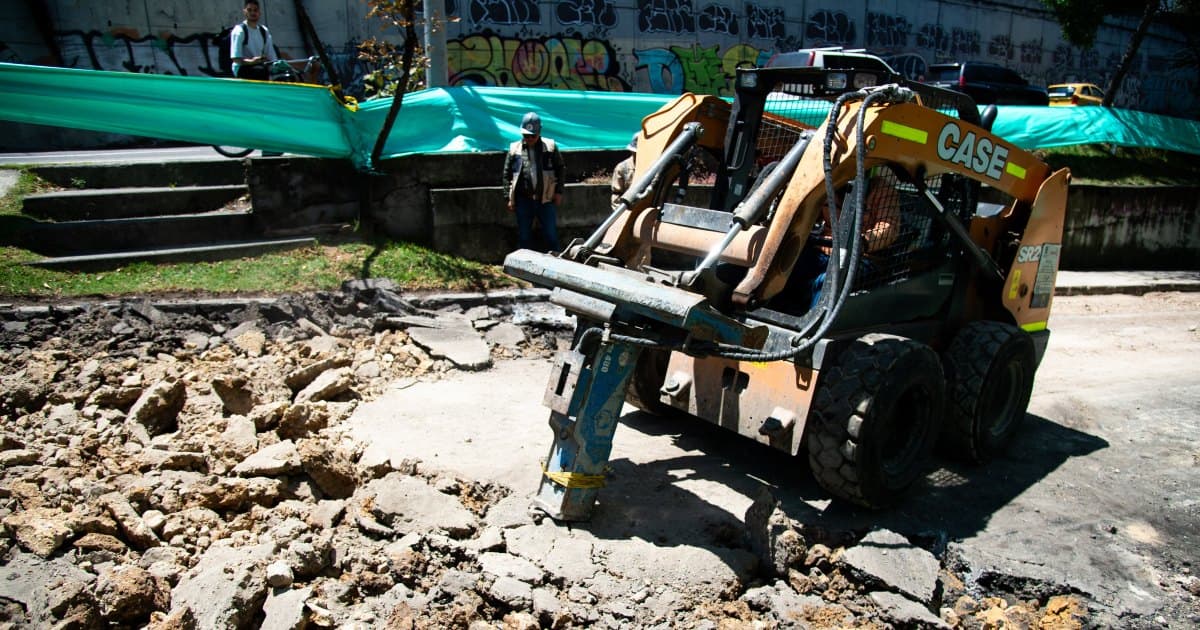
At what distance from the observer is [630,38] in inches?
851

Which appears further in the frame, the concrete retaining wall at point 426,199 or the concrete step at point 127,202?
the concrete retaining wall at point 426,199

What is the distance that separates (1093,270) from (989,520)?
10.1 meters

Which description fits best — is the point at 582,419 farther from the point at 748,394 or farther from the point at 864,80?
the point at 864,80

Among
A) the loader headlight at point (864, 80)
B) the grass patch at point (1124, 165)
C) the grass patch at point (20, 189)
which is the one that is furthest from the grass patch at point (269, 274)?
the grass patch at point (1124, 165)

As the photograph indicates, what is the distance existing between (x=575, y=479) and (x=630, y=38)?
62.7 ft

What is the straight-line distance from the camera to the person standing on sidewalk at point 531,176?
8.80 metres

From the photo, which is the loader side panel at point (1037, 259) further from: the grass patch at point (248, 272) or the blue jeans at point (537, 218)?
the grass patch at point (248, 272)

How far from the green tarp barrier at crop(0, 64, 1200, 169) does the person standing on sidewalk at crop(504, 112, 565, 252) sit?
103cm

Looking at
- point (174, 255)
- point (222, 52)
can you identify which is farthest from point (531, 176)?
point (222, 52)

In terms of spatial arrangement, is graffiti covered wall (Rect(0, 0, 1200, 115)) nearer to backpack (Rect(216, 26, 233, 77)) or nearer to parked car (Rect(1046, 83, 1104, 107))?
backpack (Rect(216, 26, 233, 77))

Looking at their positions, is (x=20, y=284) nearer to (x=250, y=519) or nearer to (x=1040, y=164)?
(x=250, y=519)

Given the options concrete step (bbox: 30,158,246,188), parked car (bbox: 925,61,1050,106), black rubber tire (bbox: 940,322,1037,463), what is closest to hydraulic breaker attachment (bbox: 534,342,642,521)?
black rubber tire (bbox: 940,322,1037,463)

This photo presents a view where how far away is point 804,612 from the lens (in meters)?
3.88

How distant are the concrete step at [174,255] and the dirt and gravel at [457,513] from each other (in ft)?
3.34
